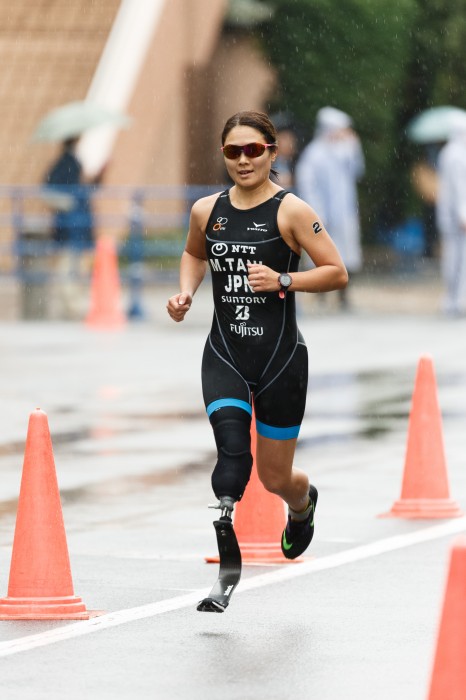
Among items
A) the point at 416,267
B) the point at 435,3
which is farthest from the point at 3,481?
the point at 435,3

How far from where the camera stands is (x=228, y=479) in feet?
26.2

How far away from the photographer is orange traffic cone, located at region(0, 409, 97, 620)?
804cm

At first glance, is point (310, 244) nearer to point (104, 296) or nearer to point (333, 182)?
point (104, 296)

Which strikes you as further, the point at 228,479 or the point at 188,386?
the point at 188,386

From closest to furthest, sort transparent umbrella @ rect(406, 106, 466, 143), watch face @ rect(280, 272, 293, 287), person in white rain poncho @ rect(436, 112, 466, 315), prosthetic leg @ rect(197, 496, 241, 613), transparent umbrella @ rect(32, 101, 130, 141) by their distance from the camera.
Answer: prosthetic leg @ rect(197, 496, 241, 613) < watch face @ rect(280, 272, 293, 287) < person in white rain poncho @ rect(436, 112, 466, 315) < transparent umbrella @ rect(32, 101, 130, 141) < transparent umbrella @ rect(406, 106, 466, 143)

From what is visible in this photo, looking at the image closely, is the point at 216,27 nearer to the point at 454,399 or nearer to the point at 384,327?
the point at 384,327

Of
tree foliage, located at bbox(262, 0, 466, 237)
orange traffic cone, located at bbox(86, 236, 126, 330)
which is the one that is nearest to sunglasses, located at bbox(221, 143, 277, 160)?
orange traffic cone, located at bbox(86, 236, 126, 330)

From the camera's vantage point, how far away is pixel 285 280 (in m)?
8.03

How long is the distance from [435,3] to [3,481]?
26096 mm

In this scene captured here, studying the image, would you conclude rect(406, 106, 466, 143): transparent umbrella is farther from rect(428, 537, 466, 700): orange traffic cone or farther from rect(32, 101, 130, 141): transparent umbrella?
rect(428, 537, 466, 700): orange traffic cone

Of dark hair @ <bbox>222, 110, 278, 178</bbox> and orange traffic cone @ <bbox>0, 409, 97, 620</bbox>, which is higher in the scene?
dark hair @ <bbox>222, 110, 278, 178</bbox>

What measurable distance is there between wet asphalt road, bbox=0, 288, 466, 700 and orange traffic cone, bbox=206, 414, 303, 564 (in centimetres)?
16

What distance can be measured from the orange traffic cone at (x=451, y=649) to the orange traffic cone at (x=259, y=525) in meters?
3.65

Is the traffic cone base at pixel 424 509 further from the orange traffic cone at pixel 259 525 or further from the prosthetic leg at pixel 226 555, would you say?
the prosthetic leg at pixel 226 555
